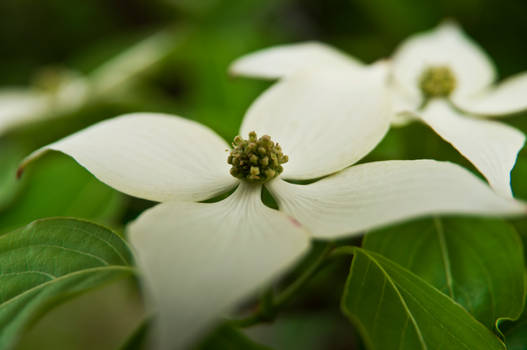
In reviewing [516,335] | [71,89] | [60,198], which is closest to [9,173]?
[60,198]

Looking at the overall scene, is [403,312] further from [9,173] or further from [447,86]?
[9,173]

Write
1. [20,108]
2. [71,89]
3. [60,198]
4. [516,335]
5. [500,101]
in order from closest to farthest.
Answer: [516,335] < [500,101] < [60,198] < [20,108] < [71,89]

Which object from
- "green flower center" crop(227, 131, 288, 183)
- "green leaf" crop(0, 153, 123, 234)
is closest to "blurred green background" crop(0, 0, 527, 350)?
"green leaf" crop(0, 153, 123, 234)

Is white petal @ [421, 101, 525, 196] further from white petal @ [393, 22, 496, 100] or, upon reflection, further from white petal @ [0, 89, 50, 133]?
white petal @ [0, 89, 50, 133]

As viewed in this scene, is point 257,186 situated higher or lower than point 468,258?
higher

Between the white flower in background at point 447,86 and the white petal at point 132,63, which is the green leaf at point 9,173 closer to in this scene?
the white petal at point 132,63

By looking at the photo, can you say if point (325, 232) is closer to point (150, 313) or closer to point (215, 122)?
point (150, 313)

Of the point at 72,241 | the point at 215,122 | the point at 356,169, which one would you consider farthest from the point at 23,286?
the point at 215,122

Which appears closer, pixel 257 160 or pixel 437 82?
pixel 257 160
